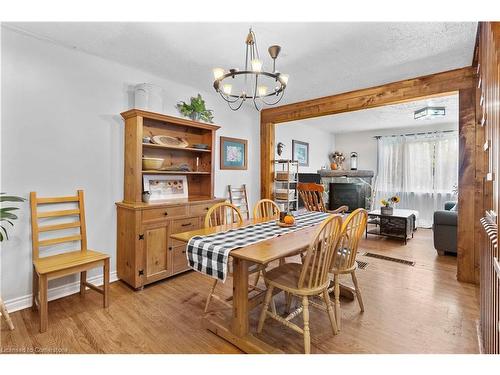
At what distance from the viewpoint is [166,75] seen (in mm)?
3139

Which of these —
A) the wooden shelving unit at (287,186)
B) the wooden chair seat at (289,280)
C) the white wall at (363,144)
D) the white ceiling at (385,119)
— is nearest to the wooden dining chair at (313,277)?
the wooden chair seat at (289,280)

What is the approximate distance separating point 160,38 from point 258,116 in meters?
2.47

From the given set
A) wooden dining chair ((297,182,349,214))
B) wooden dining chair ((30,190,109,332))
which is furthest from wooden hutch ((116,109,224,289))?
wooden dining chair ((297,182,349,214))

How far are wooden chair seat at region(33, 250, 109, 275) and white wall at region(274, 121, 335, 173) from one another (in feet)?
12.2

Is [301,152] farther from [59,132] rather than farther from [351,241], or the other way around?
[59,132]

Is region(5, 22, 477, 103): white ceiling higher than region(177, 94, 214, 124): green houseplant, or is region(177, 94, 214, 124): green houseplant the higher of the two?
region(5, 22, 477, 103): white ceiling

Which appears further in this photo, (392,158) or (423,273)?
(392,158)

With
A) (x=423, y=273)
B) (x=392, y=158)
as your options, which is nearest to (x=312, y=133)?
(x=392, y=158)

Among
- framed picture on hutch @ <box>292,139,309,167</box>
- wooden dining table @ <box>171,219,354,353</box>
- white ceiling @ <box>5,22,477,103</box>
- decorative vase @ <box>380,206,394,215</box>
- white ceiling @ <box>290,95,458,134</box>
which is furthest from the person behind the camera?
framed picture on hutch @ <box>292,139,309,167</box>

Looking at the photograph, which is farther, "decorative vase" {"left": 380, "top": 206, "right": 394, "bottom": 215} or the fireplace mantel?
the fireplace mantel

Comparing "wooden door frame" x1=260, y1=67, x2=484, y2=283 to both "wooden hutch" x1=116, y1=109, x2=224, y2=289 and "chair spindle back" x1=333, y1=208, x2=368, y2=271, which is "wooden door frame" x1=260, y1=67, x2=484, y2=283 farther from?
"wooden hutch" x1=116, y1=109, x2=224, y2=289

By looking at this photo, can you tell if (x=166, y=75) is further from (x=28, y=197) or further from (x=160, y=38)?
(x=28, y=197)

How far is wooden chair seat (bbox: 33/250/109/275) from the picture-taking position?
1989mm

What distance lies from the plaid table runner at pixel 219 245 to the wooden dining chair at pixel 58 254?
1.03 m
